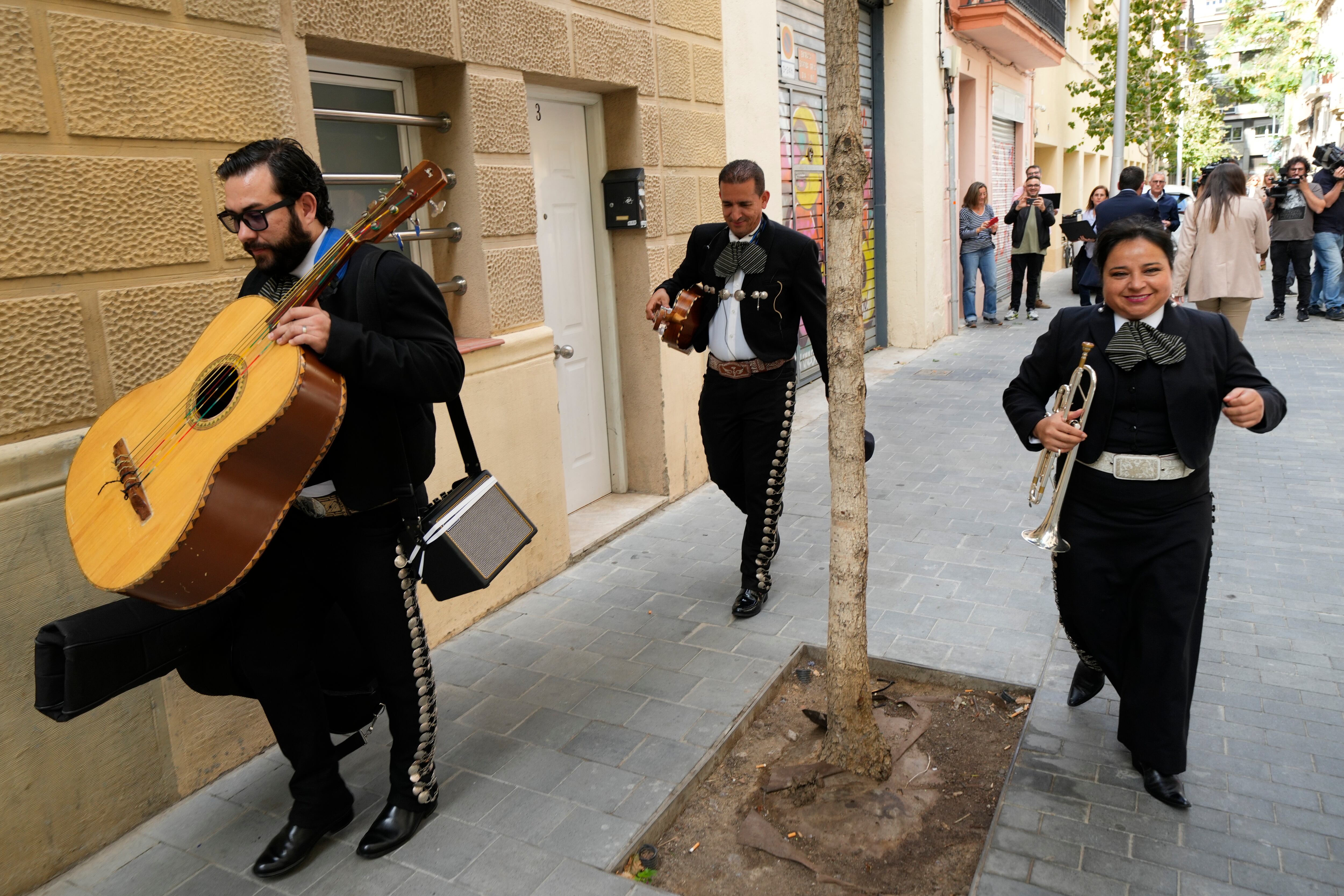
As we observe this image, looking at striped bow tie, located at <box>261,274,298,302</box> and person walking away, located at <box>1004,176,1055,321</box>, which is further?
person walking away, located at <box>1004,176,1055,321</box>

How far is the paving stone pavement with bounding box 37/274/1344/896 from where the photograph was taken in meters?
2.88

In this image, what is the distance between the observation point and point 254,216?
2.63 metres

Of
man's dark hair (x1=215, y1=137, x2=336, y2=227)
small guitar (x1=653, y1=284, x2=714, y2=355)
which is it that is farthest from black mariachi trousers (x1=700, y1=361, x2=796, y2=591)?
man's dark hair (x1=215, y1=137, x2=336, y2=227)

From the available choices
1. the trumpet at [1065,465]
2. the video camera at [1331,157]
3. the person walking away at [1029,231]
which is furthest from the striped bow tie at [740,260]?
the video camera at [1331,157]

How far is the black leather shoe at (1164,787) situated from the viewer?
3.03 metres

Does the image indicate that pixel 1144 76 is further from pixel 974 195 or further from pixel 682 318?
pixel 682 318

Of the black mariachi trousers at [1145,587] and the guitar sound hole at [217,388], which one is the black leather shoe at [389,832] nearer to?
the guitar sound hole at [217,388]

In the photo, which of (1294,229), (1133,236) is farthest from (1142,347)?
(1294,229)

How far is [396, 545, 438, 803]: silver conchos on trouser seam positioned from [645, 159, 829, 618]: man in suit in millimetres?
1849

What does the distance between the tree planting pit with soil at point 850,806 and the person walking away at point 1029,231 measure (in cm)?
1082

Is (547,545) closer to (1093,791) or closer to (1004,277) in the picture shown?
(1093,791)

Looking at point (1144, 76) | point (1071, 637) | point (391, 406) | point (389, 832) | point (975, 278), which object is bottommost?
point (389, 832)

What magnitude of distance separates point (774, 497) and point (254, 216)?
2686 millimetres

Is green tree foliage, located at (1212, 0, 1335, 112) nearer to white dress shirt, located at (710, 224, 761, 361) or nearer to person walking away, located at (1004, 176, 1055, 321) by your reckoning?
person walking away, located at (1004, 176, 1055, 321)
